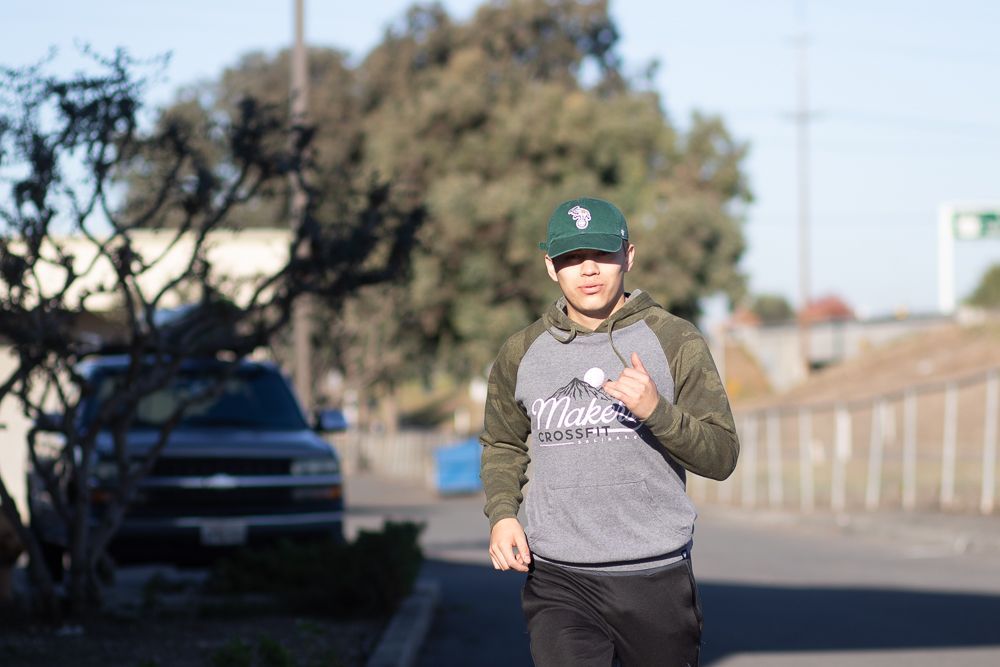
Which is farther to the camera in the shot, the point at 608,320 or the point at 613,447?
the point at 608,320

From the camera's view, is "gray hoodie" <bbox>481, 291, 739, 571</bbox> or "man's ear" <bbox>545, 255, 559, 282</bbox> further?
"man's ear" <bbox>545, 255, 559, 282</bbox>

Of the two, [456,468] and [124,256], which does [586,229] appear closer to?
[124,256]

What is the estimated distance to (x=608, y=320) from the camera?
14.3ft

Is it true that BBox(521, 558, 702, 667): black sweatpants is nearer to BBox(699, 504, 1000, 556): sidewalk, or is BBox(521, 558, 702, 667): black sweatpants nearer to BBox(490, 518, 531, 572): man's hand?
BBox(490, 518, 531, 572): man's hand

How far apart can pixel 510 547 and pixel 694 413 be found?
0.63 m

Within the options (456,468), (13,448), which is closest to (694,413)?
(13,448)

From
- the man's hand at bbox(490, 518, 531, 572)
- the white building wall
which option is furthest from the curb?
the white building wall

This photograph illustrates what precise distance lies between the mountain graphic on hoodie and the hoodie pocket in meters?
0.24

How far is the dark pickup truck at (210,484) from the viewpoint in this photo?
427 inches

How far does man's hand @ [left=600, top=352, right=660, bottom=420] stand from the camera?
3.85m

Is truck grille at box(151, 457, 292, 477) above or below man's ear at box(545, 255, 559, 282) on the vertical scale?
below

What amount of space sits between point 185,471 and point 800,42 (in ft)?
152

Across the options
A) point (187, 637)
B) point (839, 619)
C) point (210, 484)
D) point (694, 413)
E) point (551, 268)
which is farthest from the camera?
A: point (210, 484)

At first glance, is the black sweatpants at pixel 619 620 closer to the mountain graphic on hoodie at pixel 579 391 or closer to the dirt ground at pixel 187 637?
the mountain graphic on hoodie at pixel 579 391
